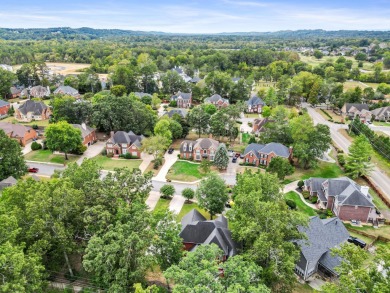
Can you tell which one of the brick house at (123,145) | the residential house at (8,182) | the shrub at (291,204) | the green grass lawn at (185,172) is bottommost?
the green grass lawn at (185,172)

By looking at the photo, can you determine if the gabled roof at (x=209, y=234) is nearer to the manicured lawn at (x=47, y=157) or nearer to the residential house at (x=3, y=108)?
the manicured lawn at (x=47, y=157)

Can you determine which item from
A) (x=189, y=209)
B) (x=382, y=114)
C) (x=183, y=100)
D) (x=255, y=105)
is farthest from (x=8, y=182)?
(x=382, y=114)

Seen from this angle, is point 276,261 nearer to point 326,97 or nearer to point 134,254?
point 134,254

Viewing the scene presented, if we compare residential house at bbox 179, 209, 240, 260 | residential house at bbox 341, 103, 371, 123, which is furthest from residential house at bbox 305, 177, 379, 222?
residential house at bbox 341, 103, 371, 123

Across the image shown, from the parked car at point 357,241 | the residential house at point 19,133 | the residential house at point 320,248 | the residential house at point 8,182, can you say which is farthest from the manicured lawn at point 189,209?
the residential house at point 19,133

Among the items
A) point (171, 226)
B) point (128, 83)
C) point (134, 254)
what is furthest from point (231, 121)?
point (128, 83)
